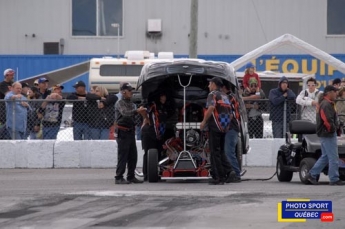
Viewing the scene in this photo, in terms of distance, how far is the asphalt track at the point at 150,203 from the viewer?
37.5 feet

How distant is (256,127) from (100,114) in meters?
3.39

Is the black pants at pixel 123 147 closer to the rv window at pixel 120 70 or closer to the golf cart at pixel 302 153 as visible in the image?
the golf cart at pixel 302 153

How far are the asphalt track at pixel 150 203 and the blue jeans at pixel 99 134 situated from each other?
11.4 feet

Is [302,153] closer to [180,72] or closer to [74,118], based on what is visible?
[180,72]

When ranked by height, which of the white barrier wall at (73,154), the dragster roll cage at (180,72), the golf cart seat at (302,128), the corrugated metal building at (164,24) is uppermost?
the corrugated metal building at (164,24)

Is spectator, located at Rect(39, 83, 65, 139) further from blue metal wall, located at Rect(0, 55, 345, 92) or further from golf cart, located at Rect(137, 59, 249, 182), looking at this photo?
blue metal wall, located at Rect(0, 55, 345, 92)

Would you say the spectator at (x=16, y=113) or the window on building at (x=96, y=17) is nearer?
the spectator at (x=16, y=113)

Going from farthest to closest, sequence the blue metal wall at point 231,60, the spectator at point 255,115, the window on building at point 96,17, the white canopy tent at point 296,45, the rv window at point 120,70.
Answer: the window on building at point 96,17, the blue metal wall at point 231,60, the rv window at point 120,70, the white canopy tent at point 296,45, the spectator at point 255,115

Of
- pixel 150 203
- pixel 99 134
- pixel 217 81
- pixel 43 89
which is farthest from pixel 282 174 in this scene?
pixel 43 89

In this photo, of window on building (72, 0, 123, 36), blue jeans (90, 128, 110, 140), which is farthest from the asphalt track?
window on building (72, 0, 123, 36)

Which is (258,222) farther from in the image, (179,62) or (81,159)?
(81,159)

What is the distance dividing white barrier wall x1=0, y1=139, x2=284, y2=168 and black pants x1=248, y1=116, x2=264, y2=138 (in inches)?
14.4

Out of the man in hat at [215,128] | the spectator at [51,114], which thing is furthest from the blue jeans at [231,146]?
the spectator at [51,114]

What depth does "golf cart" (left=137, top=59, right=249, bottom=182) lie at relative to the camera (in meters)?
16.3
